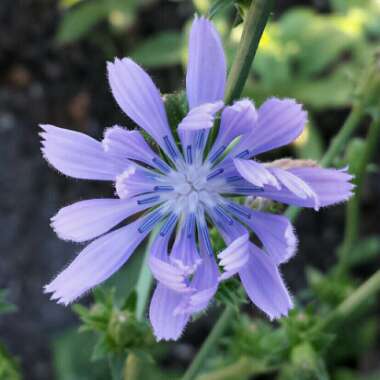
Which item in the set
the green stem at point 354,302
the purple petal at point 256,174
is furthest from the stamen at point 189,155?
the green stem at point 354,302

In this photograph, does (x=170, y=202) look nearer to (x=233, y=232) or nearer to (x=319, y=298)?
(x=233, y=232)

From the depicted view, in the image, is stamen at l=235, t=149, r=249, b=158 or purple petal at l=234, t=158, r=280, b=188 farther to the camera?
stamen at l=235, t=149, r=249, b=158

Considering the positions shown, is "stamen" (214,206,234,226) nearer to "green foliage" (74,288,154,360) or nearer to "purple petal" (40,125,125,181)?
"purple petal" (40,125,125,181)

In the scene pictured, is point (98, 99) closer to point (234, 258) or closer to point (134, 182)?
point (134, 182)

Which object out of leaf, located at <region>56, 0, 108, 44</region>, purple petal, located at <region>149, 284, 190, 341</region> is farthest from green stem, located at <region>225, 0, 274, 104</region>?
leaf, located at <region>56, 0, 108, 44</region>

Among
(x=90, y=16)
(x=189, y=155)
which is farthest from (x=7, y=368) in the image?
(x=90, y=16)

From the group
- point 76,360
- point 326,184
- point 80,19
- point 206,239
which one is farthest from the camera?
point 80,19

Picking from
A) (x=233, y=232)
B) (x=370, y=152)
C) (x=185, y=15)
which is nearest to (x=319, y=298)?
(x=370, y=152)
